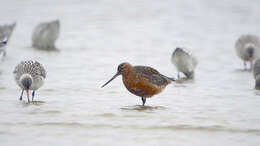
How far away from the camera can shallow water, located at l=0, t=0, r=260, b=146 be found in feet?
29.7

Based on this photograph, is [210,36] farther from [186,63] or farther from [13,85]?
[13,85]

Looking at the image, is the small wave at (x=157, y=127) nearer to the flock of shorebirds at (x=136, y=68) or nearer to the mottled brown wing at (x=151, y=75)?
the flock of shorebirds at (x=136, y=68)

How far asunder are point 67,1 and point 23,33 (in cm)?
539

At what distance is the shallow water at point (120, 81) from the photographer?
906 centimetres

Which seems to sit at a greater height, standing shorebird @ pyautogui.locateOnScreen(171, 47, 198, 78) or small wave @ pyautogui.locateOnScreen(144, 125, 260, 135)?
standing shorebird @ pyautogui.locateOnScreen(171, 47, 198, 78)

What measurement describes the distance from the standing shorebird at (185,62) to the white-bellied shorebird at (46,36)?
185 inches

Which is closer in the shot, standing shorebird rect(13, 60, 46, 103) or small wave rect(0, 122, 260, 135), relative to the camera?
small wave rect(0, 122, 260, 135)

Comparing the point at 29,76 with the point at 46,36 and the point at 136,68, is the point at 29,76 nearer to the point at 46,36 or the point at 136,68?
the point at 136,68

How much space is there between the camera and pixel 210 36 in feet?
62.7

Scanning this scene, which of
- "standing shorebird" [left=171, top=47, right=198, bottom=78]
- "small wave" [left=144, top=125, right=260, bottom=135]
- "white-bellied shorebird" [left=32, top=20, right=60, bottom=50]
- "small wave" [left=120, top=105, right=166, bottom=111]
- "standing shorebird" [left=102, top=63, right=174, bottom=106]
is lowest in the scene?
"small wave" [left=144, top=125, right=260, bottom=135]

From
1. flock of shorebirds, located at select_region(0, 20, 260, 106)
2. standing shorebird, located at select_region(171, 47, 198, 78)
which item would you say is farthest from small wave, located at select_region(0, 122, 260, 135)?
standing shorebird, located at select_region(171, 47, 198, 78)

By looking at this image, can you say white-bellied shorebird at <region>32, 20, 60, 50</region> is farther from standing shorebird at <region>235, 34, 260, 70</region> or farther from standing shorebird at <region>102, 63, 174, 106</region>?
standing shorebird at <region>102, 63, 174, 106</region>

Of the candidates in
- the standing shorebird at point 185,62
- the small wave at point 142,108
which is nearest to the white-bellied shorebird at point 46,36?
the standing shorebird at point 185,62

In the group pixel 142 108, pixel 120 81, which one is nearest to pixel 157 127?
pixel 142 108
